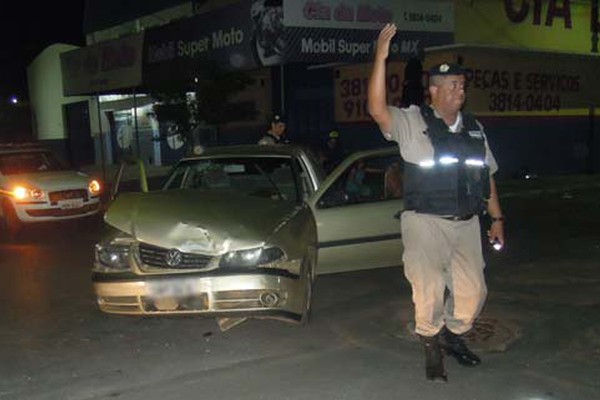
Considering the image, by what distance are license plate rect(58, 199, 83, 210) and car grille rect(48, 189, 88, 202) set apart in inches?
1.9

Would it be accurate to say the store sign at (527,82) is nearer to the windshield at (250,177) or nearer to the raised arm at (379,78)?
the windshield at (250,177)

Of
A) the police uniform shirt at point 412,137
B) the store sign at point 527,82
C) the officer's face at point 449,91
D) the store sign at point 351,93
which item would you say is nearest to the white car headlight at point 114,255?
the police uniform shirt at point 412,137

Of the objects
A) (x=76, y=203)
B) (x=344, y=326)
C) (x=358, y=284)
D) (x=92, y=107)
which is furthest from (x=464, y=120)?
(x=92, y=107)

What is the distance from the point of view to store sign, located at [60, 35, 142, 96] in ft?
68.4

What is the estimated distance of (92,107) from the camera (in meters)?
30.4

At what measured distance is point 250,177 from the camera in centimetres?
709

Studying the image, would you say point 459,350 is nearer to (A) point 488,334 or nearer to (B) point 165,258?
(A) point 488,334

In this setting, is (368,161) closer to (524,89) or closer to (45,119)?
(524,89)

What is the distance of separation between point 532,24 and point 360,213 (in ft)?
45.0

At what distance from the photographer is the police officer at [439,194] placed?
14.6 feet

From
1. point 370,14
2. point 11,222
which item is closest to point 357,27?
point 370,14

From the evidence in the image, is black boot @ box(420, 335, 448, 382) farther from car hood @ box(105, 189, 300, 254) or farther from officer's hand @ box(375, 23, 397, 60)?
officer's hand @ box(375, 23, 397, 60)

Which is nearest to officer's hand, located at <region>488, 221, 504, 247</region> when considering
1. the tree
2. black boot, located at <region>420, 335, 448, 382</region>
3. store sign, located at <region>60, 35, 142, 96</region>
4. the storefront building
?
black boot, located at <region>420, 335, 448, 382</region>

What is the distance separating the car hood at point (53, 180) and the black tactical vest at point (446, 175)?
8503 millimetres
